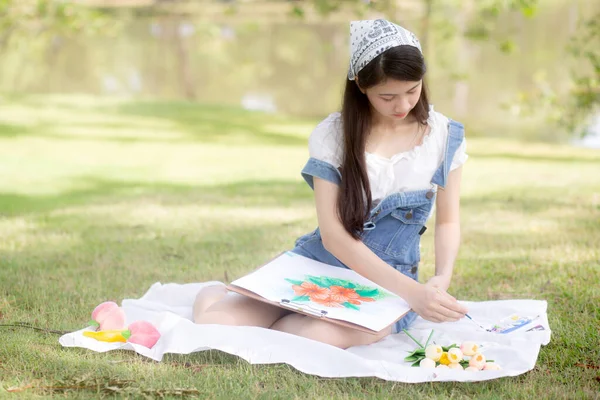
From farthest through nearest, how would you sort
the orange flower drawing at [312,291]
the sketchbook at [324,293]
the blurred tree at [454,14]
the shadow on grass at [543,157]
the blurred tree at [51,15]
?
the blurred tree at [51,15]
the shadow on grass at [543,157]
the blurred tree at [454,14]
the orange flower drawing at [312,291]
the sketchbook at [324,293]

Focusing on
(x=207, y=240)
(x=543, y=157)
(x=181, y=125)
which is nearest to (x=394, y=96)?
(x=207, y=240)

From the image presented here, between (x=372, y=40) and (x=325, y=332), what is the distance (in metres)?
0.94

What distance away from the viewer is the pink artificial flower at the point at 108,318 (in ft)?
8.73

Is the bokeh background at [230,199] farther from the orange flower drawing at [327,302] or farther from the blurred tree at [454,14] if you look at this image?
the orange flower drawing at [327,302]

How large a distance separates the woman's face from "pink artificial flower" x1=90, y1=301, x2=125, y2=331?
3.71 ft

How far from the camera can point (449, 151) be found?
271cm

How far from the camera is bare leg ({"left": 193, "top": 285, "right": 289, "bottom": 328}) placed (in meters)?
2.64

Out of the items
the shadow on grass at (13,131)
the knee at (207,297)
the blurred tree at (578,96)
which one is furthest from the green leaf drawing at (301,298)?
the shadow on grass at (13,131)

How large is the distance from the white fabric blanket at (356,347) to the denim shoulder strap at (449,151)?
1.73 ft

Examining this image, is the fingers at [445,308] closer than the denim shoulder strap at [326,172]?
Yes

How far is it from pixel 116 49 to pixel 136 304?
17.5m

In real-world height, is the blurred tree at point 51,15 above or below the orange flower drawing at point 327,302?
above

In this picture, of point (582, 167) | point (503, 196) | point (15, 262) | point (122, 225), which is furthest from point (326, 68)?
point (15, 262)

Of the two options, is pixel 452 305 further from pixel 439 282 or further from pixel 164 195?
pixel 164 195
